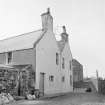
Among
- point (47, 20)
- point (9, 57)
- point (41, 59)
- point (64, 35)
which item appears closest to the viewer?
point (41, 59)

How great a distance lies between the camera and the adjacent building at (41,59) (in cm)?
1867

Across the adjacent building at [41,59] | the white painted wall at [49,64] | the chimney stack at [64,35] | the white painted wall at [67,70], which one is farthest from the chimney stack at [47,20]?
the chimney stack at [64,35]

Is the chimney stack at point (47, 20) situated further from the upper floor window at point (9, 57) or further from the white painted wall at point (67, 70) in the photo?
the white painted wall at point (67, 70)

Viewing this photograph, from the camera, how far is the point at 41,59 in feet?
65.0

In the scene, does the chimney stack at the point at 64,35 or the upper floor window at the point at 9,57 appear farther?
the chimney stack at the point at 64,35

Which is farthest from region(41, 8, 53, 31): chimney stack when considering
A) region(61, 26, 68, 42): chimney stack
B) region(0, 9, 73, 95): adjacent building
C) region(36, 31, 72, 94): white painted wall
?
region(61, 26, 68, 42): chimney stack

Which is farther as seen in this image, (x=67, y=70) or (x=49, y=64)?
(x=67, y=70)

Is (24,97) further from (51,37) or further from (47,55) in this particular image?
(51,37)

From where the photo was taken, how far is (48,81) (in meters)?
20.8

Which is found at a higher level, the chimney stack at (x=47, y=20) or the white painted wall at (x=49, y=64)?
the chimney stack at (x=47, y=20)

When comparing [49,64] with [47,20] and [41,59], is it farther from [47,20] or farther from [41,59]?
[47,20]

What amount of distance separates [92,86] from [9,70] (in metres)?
20.3

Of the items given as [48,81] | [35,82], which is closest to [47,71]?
[48,81]

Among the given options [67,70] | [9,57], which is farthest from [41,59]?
[67,70]
